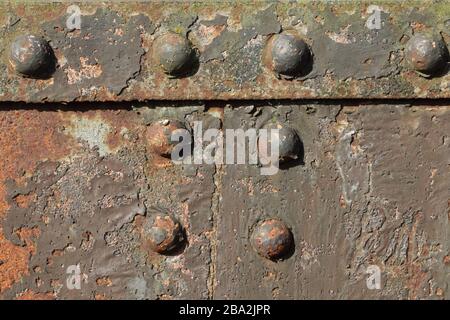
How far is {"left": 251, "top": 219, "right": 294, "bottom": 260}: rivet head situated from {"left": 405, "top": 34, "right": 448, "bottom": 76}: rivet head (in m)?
0.41

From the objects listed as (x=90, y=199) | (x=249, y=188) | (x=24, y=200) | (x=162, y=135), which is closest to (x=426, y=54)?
(x=249, y=188)

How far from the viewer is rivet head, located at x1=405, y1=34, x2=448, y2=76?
1.36 metres

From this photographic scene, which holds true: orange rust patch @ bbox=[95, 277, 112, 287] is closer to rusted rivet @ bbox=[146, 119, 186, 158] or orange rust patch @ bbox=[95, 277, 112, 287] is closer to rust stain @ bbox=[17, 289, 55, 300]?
rust stain @ bbox=[17, 289, 55, 300]

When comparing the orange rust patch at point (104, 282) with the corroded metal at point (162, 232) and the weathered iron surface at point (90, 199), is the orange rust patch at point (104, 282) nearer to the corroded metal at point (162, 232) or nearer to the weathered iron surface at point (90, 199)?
the weathered iron surface at point (90, 199)

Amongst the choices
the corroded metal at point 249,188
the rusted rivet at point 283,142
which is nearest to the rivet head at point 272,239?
the corroded metal at point 249,188

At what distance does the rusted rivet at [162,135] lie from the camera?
1.37 meters

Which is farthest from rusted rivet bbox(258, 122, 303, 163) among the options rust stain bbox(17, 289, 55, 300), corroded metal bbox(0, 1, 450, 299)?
rust stain bbox(17, 289, 55, 300)

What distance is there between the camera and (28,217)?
1.41 m

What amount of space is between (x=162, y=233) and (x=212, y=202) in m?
0.12

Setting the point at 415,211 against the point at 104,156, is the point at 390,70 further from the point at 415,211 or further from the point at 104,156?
the point at 104,156

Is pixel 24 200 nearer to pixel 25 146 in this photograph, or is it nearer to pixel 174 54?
pixel 25 146

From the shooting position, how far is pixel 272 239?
4.55ft
